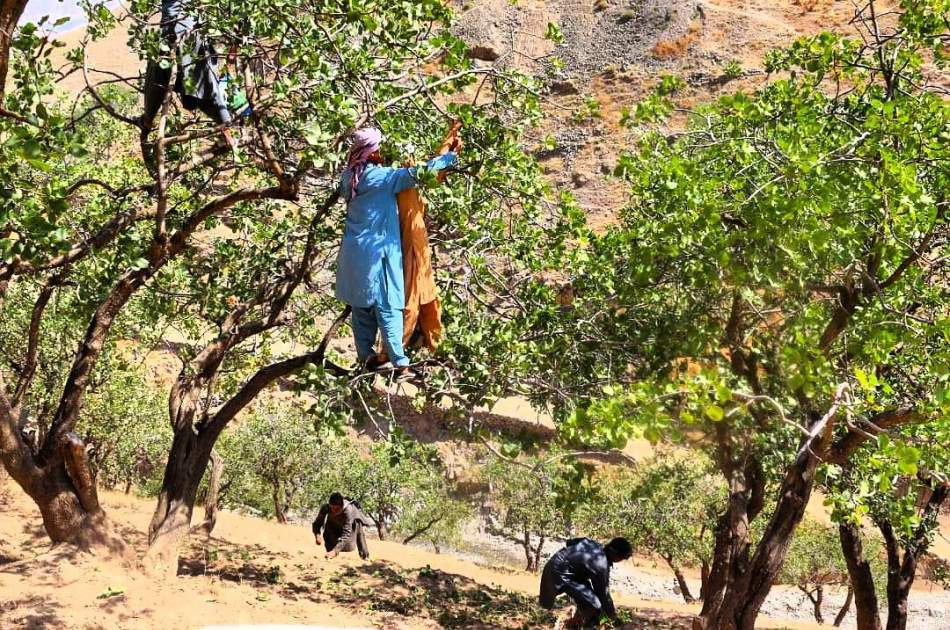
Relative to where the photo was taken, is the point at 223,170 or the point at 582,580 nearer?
the point at 223,170

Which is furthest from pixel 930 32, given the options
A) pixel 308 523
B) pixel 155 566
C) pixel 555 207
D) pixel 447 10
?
pixel 308 523

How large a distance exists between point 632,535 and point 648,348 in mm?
18671

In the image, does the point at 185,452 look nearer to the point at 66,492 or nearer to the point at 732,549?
the point at 66,492

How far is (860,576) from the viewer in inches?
428

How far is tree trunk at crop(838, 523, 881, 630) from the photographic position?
10703 millimetres

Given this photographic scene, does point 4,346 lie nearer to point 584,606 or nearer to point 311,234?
point 311,234

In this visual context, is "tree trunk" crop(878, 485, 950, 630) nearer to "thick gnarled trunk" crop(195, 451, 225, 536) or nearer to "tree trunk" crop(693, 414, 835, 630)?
"tree trunk" crop(693, 414, 835, 630)

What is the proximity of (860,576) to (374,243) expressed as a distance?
30.9 feet

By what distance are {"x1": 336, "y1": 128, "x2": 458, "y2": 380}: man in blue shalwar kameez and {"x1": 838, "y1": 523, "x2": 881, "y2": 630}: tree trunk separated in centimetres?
819

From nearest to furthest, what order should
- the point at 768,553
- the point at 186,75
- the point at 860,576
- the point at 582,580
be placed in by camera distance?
the point at 186,75, the point at 768,553, the point at 582,580, the point at 860,576

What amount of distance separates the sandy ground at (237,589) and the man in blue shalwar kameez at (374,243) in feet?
9.90

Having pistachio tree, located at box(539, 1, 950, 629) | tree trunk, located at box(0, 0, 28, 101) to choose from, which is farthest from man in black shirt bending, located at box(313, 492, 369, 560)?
tree trunk, located at box(0, 0, 28, 101)

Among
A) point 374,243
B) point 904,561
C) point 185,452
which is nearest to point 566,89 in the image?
point 904,561

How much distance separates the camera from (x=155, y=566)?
731 centimetres
